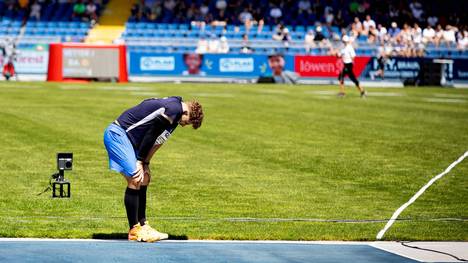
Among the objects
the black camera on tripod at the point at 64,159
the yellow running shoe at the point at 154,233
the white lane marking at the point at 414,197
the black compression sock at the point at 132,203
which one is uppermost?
the black camera on tripod at the point at 64,159

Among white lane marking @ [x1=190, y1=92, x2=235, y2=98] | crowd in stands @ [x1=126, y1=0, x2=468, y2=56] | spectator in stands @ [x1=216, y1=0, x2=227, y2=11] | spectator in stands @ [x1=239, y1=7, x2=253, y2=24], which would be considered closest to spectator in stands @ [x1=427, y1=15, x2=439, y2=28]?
crowd in stands @ [x1=126, y1=0, x2=468, y2=56]

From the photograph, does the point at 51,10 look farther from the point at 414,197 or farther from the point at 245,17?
the point at 414,197

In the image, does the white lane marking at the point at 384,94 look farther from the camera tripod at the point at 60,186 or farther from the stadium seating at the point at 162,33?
the camera tripod at the point at 60,186

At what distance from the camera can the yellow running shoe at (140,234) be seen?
420 inches

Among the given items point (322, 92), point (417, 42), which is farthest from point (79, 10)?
point (322, 92)

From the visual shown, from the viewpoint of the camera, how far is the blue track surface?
9.83m

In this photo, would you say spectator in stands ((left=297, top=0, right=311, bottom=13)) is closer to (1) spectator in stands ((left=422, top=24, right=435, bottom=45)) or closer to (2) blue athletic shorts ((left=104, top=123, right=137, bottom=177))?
(1) spectator in stands ((left=422, top=24, right=435, bottom=45))

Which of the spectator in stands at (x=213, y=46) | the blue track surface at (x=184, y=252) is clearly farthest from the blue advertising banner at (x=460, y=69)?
the blue track surface at (x=184, y=252)

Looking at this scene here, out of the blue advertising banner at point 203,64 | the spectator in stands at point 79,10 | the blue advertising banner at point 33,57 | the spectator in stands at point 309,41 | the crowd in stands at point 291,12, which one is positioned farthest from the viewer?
the crowd in stands at point 291,12

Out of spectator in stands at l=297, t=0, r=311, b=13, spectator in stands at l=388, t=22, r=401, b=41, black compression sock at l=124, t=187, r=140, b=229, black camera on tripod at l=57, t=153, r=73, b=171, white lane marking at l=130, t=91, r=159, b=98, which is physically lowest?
white lane marking at l=130, t=91, r=159, b=98

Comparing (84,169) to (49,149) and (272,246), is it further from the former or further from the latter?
(272,246)

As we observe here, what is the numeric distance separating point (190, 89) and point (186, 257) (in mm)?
29607

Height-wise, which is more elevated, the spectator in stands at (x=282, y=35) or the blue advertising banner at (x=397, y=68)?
the spectator in stands at (x=282, y=35)

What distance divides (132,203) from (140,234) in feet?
1.11
